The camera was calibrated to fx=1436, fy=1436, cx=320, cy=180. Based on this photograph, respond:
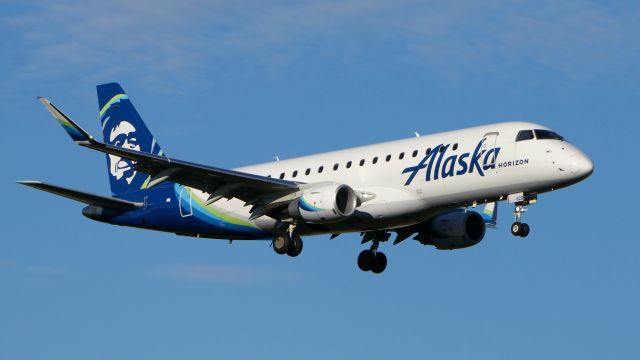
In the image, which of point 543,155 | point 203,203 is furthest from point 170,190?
point 543,155

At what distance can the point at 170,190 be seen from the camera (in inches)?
2312

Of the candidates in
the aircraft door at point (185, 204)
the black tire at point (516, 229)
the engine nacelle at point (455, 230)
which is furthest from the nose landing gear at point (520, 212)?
the aircraft door at point (185, 204)

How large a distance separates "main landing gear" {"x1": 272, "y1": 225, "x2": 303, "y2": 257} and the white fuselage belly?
0.72 m

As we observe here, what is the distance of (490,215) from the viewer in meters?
60.0

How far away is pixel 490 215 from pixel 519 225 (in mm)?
8221

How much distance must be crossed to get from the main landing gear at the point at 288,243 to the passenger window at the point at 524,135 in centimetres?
935

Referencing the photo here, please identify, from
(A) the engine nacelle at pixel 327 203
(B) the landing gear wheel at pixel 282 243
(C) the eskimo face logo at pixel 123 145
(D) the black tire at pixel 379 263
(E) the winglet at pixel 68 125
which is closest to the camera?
(E) the winglet at pixel 68 125

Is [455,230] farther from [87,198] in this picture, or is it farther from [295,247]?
[87,198]

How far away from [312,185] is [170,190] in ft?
23.8

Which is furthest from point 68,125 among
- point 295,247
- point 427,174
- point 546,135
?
point 546,135

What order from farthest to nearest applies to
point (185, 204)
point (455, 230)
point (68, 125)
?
point (185, 204) < point (455, 230) < point (68, 125)

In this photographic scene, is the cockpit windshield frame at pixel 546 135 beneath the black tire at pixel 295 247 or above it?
above

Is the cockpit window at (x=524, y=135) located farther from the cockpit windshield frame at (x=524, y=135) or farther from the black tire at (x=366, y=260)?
the black tire at (x=366, y=260)

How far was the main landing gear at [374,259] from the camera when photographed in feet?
195
